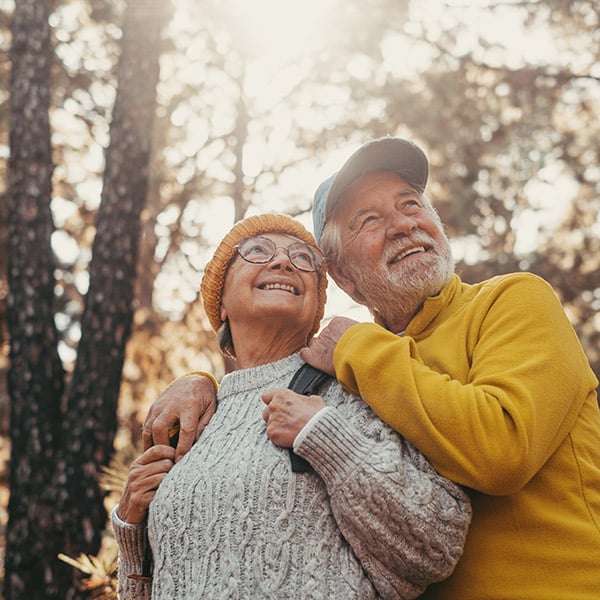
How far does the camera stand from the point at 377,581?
5.78 feet

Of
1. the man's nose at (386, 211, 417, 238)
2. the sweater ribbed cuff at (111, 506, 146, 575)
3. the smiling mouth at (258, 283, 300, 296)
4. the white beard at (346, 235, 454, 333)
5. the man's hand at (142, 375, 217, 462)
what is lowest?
the sweater ribbed cuff at (111, 506, 146, 575)

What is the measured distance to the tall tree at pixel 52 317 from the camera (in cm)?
395

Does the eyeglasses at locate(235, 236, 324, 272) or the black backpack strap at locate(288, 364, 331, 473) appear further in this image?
the eyeglasses at locate(235, 236, 324, 272)

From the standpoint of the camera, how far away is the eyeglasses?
2.43 m

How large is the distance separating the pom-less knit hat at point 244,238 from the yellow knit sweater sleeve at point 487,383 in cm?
71

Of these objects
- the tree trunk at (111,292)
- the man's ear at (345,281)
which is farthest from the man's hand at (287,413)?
the tree trunk at (111,292)

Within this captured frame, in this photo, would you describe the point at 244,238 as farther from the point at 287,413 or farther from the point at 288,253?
the point at 287,413

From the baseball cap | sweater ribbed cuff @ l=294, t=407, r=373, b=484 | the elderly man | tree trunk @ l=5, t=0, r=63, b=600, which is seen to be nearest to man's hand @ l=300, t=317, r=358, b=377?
the elderly man

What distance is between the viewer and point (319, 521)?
1.79 meters

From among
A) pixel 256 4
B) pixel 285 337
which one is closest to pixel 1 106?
pixel 256 4

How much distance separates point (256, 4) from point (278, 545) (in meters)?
6.96

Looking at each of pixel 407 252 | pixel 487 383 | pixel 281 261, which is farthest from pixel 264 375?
pixel 487 383

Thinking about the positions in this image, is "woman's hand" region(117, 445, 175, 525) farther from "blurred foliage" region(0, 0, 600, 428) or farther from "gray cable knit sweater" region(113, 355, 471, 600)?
"blurred foliage" region(0, 0, 600, 428)

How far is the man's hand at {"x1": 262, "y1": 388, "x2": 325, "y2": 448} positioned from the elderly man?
12cm
